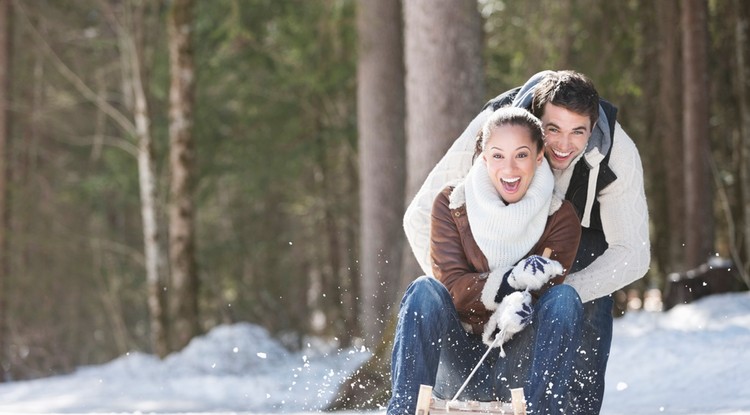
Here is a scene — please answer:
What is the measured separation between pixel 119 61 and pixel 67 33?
6.93ft

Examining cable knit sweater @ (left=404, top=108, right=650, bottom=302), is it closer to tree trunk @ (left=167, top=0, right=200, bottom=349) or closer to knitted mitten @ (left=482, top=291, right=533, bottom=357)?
knitted mitten @ (left=482, top=291, right=533, bottom=357)

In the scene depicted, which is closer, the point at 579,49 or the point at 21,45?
the point at 579,49

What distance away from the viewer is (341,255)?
22.2 metres

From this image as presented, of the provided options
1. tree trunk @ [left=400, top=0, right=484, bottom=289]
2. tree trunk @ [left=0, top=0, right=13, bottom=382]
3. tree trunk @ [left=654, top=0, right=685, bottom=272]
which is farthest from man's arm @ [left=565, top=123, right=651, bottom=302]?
tree trunk @ [left=0, top=0, right=13, bottom=382]

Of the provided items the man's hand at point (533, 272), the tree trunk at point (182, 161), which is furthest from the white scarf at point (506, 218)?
the tree trunk at point (182, 161)

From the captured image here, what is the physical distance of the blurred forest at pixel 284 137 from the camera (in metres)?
13.1

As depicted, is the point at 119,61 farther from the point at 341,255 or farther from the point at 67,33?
the point at 341,255

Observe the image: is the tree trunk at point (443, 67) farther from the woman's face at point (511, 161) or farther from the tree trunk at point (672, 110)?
the tree trunk at point (672, 110)

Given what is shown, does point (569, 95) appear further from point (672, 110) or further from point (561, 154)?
point (672, 110)

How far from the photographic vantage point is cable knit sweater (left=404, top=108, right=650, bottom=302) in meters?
4.49

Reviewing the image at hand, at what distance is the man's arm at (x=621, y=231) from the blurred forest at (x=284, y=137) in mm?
4946

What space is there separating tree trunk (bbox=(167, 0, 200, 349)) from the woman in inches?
400

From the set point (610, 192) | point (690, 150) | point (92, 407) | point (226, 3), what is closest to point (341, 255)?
point (226, 3)

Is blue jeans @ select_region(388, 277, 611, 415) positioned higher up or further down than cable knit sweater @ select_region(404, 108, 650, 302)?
further down
